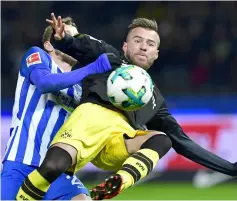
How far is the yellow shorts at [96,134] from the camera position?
5238 millimetres

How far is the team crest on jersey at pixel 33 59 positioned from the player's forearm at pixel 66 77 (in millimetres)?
222

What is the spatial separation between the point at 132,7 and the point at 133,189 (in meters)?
4.15

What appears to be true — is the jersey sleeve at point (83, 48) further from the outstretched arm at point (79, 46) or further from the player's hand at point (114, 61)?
the player's hand at point (114, 61)

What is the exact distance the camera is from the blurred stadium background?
35.0ft

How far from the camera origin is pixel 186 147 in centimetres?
594

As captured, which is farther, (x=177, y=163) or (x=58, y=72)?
(x=177, y=163)

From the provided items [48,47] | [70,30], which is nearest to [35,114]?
[48,47]

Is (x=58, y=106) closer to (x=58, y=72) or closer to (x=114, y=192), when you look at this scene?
(x=58, y=72)

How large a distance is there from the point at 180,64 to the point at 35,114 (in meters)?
7.26

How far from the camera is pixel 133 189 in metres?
10.3

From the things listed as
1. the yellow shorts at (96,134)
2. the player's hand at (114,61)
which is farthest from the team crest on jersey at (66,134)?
the player's hand at (114,61)

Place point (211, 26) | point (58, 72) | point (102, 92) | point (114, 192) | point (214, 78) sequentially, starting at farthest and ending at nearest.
Result: point (211, 26) < point (214, 78) < point (58, 72) < point (102, 92) < point (114, 192)

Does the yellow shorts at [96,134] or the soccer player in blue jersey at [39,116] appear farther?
the soccer player in blue jersey at [39,116]

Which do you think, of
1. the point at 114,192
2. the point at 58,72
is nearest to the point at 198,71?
the point at 58,72
